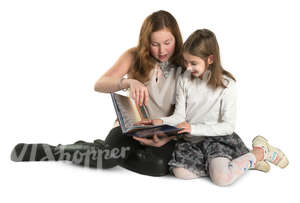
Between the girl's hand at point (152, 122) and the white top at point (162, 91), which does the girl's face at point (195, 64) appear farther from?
the girl's hand at point (152, 122)

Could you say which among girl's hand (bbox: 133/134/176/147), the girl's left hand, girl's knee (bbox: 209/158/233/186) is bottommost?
girl's knee (bbox: 209/158/233/186)

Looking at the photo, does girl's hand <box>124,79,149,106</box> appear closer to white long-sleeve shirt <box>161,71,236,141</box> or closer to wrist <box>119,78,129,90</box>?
wrist <box>119,78,129,90</box>

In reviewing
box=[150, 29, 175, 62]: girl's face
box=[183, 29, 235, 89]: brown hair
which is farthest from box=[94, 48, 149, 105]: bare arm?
box=[183, 29, 235, 89]: brown hair

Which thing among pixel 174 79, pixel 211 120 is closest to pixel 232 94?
pixel 211 120

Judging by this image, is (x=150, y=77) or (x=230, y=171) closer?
(x=230, y=171)

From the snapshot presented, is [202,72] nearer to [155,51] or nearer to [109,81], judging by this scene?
[155,51]

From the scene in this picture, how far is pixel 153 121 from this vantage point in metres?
2.72

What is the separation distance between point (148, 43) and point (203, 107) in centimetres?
58

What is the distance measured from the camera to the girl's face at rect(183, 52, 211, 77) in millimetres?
2656

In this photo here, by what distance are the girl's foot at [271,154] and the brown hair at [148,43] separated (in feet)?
2.59

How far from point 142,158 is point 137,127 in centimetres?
27

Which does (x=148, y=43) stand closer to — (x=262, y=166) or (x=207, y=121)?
(x=207, y=121)

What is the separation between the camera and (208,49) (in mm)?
2664

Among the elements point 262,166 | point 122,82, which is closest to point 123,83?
point 122,82
